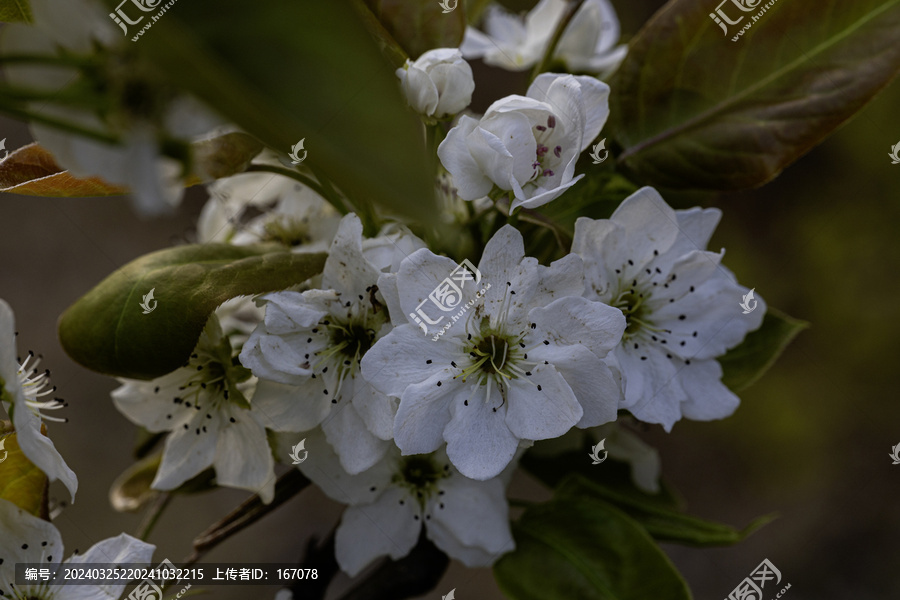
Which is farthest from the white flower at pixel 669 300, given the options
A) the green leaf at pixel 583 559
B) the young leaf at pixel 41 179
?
the young leaf at pixel 41 179

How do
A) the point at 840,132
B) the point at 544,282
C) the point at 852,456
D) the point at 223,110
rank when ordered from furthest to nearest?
the point at 852,456 → the point at 840,132 → the point at 544,282 → the point at 223,110

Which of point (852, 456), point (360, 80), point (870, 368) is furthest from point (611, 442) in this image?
point (852, 456)

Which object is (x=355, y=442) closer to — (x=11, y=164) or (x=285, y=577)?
(x=285, y=577)

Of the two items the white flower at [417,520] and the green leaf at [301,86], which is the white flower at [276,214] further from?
the green leaf at [301,86]

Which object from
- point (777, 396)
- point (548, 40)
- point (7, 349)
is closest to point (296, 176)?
point (7, 349)

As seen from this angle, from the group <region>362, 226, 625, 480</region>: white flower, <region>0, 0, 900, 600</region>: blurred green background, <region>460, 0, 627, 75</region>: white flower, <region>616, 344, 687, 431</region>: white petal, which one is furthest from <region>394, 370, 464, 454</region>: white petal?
<region>0, 0, 900, 600</region>: blurred green background
